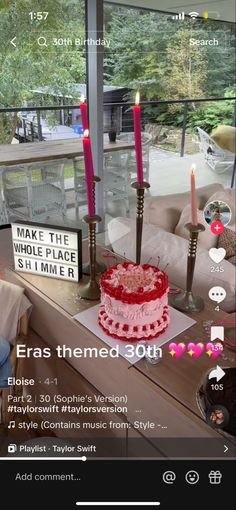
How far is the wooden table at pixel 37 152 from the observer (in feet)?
4.85

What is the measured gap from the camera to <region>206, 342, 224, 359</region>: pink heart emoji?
0.49m

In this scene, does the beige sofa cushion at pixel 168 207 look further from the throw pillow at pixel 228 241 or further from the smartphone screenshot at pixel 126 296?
the throw pillow at pixel 228 241

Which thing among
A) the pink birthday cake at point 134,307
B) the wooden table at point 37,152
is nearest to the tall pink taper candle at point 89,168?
the pink birthday cake at point 134,307

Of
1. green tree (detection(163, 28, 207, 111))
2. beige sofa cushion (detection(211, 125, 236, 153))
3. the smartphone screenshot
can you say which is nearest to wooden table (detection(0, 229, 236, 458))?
the smartphone screenshot

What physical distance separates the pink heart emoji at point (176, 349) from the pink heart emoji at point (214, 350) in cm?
3

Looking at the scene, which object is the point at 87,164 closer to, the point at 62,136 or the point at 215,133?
the point at 215,133

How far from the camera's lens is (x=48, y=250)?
694 millimetres

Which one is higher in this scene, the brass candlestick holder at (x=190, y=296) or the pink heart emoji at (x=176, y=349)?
the brass candlestick holder at (x=190, y=296)

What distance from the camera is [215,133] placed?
92 cm
